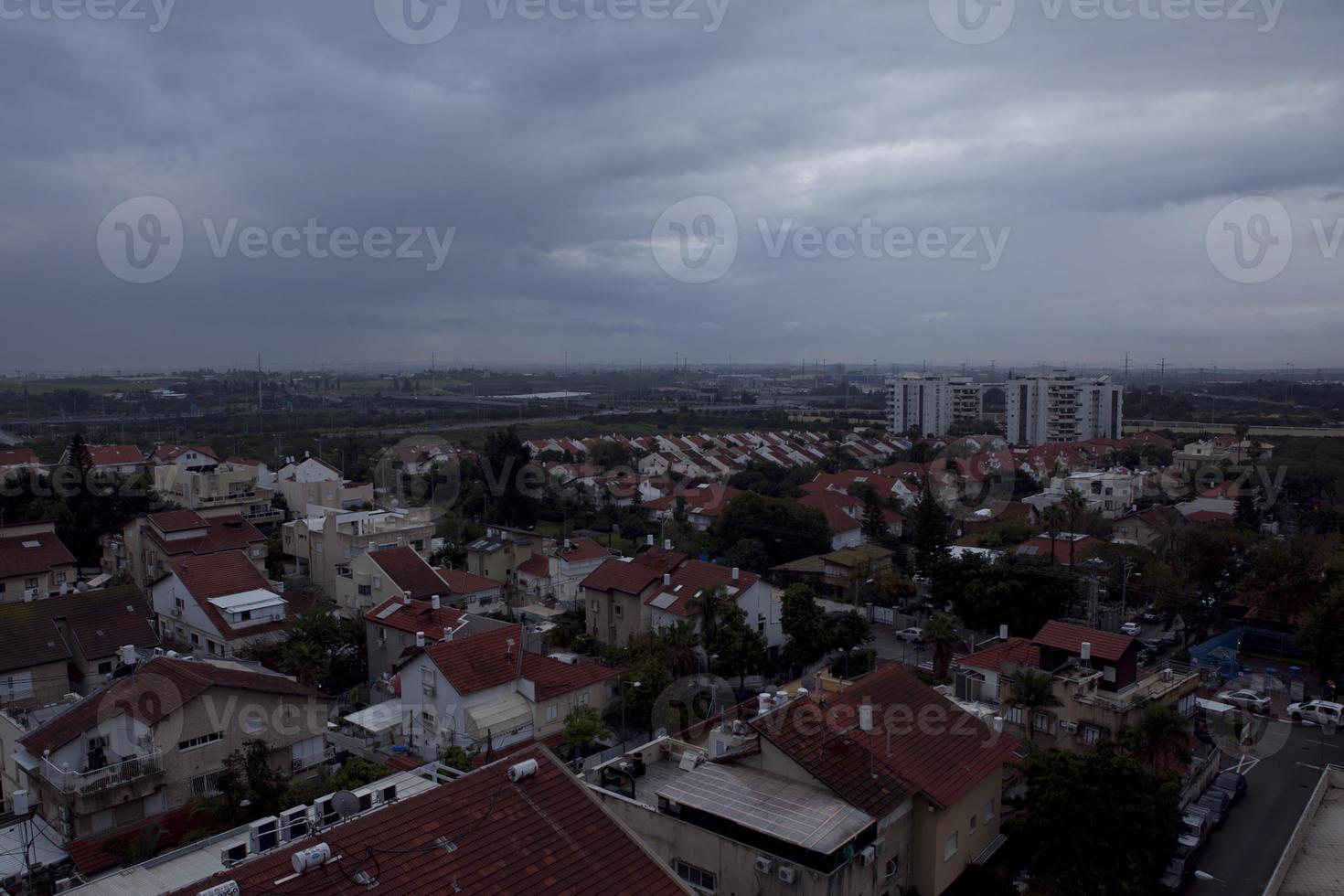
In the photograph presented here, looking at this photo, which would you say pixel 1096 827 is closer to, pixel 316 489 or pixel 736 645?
pixel 736 645

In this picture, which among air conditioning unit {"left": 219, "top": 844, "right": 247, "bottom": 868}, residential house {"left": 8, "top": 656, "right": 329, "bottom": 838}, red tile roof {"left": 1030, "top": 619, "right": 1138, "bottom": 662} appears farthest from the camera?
red tile roof {"left": 1030, "top": 619, "right": 1138, "bottom": 662}

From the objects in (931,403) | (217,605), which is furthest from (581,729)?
(931,403)

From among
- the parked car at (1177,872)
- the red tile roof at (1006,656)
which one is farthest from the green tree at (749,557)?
the parked car at (1177,872)

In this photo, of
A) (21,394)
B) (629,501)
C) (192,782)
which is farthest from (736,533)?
(21,394)

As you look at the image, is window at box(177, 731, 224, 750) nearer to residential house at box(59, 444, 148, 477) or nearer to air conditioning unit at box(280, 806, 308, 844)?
air conditioning unit at box(280, 806, 308, 844)

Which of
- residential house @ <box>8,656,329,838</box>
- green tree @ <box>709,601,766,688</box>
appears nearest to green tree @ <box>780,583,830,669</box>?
green tree @ <box>709,601,766,688</box>

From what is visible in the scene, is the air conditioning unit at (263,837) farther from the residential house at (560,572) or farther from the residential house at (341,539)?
the residential house at (560,572)
